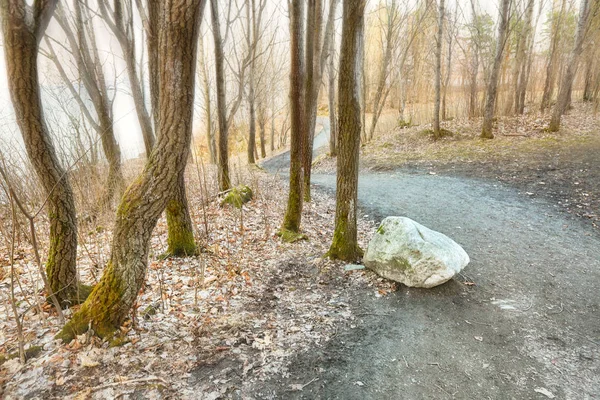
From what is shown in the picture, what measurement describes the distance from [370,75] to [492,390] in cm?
3101

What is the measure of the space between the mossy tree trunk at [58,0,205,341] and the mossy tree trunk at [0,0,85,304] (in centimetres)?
41

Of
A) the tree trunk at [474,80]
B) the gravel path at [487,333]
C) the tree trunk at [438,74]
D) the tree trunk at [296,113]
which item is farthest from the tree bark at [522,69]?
the tree trunk at [296,113]

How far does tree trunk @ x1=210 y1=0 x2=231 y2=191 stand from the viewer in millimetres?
6965

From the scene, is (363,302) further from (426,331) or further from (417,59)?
(417,59)

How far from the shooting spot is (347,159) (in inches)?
172

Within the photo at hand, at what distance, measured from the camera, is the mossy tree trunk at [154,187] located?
244 centimetres

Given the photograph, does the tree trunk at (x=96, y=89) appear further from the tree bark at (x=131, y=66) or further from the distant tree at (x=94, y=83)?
the tree bark at (x=131, y=66)

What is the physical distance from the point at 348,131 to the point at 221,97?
4.42 metres

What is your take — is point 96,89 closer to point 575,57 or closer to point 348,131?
point 348,131

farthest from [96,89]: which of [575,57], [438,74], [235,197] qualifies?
[575,57]

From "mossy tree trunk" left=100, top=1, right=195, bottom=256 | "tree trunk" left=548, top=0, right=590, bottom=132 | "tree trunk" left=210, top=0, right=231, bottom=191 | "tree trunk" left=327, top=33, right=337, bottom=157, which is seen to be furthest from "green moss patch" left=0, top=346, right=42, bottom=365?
"tree trunk" left=548, top=0, right=590, bottom=132

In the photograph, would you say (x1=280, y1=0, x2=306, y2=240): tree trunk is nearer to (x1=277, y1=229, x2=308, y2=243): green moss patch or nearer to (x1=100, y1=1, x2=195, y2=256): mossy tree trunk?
(x1=277, y1=229, x2=308, y2=243): green moss patch

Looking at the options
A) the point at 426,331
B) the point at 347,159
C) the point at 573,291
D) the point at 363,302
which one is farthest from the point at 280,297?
the point at 573,291

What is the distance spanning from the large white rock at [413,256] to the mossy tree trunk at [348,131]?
0.44 metres
